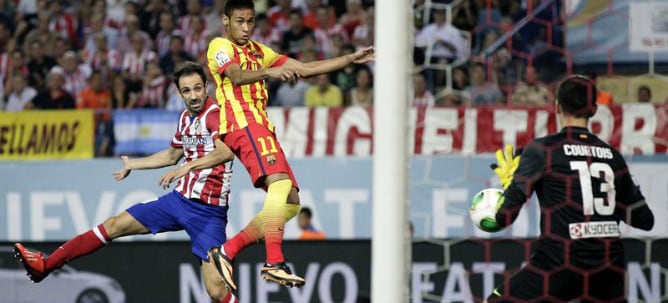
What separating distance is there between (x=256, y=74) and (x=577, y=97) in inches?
61.1

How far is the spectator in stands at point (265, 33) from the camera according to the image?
1172 cm

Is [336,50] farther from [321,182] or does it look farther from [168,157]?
[168,157]

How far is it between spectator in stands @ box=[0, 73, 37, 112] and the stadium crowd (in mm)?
13

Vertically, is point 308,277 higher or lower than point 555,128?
lower

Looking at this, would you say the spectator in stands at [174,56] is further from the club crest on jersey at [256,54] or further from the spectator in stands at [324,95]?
the club crest on jersey at [256,54]

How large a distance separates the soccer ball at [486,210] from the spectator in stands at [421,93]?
3769 millimetres

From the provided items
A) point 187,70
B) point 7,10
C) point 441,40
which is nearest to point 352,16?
point 441,40

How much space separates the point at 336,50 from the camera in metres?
11.1

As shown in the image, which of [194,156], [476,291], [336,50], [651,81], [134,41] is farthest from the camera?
[134,41]

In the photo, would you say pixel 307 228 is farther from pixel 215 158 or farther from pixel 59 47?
pixel 59 47

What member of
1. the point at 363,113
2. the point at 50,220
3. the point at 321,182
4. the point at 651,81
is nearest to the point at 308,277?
the point at 321,182

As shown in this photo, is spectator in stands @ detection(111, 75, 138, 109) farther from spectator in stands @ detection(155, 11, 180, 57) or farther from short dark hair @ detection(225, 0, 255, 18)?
short dark hair @ detection(225, 0, 255, 18)

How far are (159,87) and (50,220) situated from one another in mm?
1886

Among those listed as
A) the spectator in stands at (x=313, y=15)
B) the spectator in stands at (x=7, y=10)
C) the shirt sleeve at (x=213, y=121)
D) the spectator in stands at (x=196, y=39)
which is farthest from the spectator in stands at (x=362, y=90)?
the spectator in stands at (x=7, y=10)
